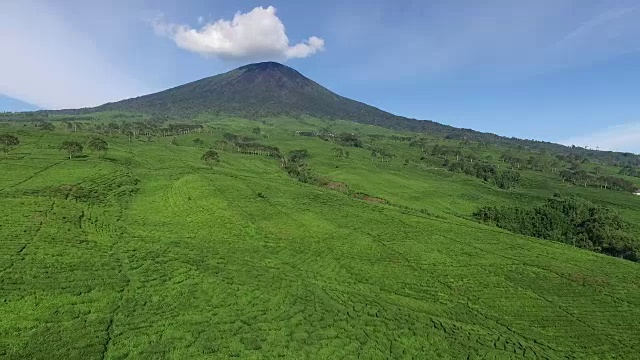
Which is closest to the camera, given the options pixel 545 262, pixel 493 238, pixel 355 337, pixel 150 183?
pixel 355 337

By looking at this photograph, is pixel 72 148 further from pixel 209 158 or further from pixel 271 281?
pixel 271 281

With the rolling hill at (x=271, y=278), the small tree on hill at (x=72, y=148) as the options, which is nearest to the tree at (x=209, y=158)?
the small tree on hill at (x=72, y=148)

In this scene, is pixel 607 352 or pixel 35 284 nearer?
pixel 35 284

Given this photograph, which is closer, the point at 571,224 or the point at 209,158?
the point at 571,224

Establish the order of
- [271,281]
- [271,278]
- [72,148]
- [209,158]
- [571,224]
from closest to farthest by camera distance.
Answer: [271,281] < [271,278] < [571,224] < [72,148] < [209,158]

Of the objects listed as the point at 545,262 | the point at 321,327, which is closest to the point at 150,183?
the point at 321,327

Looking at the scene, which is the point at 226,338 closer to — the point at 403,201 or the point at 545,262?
the point at 545,262

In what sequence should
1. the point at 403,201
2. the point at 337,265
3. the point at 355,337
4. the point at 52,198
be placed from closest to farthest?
the point at 355,337, the point at 337,265, the point at 52,198, the point at 403,201

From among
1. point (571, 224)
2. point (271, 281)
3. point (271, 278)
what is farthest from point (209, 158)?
point (571, 224)

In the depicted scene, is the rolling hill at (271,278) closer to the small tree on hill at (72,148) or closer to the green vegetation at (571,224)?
the green vegetation at (571,224)
